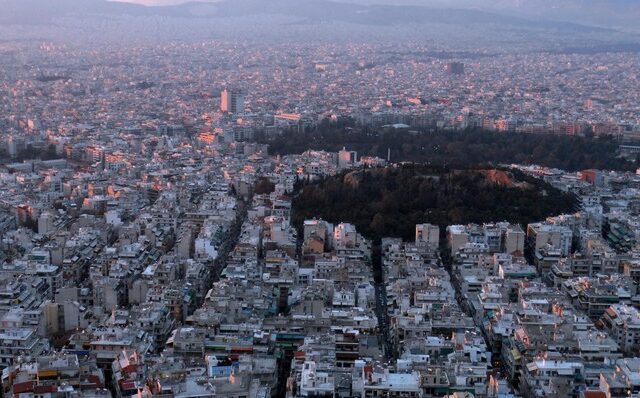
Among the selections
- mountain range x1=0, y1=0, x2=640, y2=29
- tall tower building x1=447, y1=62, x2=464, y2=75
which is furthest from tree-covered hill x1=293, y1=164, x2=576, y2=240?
mountain range x1=0, y1=0, x2=640, y2=29

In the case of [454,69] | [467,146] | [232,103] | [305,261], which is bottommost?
[454,69]

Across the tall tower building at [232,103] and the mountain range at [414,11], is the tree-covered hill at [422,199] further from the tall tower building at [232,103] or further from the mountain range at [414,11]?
the mountain range at [414,11]

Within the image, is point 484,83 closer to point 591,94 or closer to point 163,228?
point 591,94

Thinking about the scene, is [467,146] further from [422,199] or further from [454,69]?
[454,69]

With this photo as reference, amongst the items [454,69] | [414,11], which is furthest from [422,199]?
[414,11]

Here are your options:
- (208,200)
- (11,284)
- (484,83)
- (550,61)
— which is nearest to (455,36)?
(550,61)
